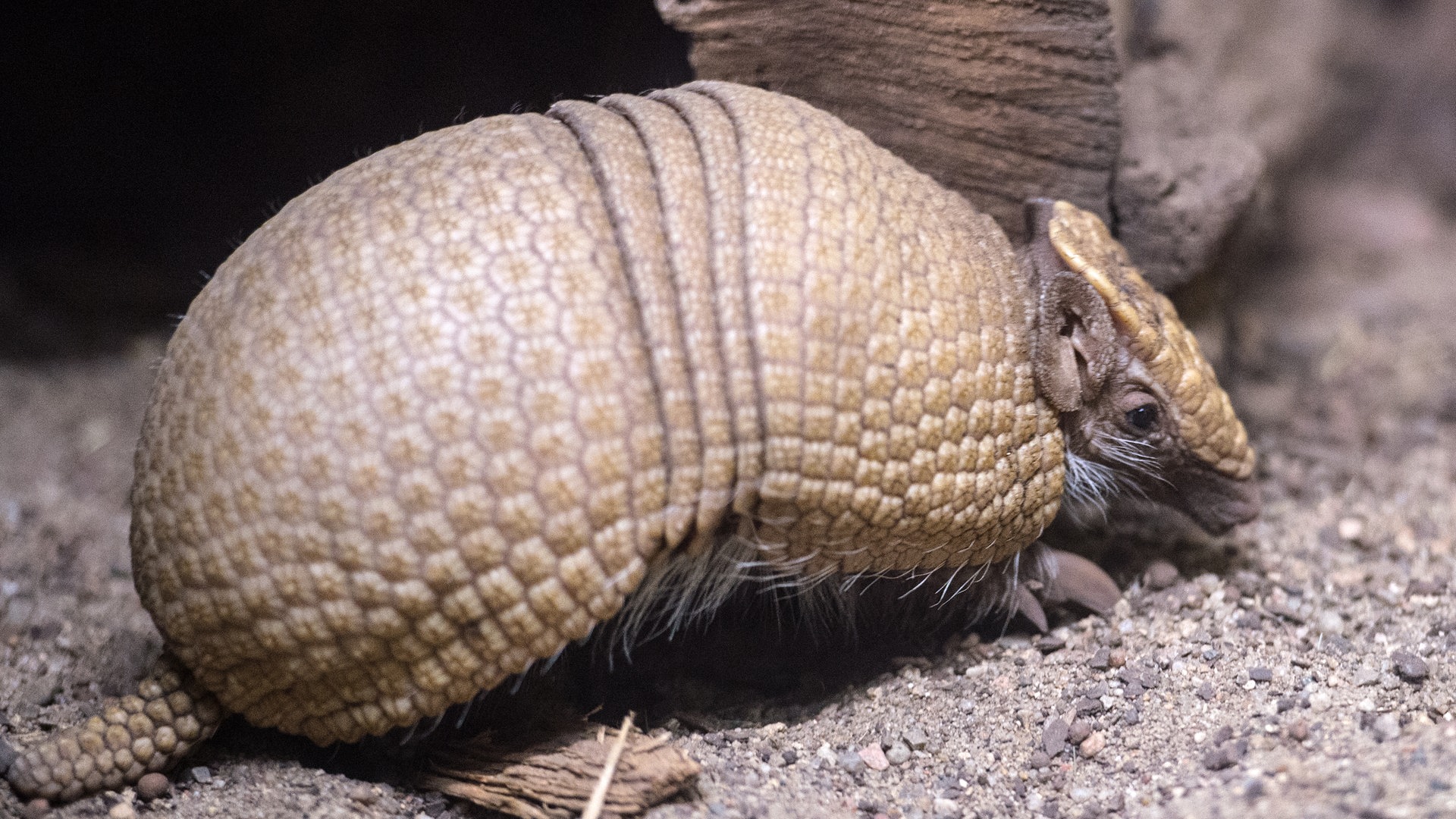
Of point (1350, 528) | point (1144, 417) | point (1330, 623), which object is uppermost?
point (1144, 417)

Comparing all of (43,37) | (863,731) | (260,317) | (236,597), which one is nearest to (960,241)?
(863,731)

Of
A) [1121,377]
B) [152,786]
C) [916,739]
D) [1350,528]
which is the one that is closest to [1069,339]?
[1121,377]

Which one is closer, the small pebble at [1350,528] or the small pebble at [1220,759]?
the small pebble at [1220,759]

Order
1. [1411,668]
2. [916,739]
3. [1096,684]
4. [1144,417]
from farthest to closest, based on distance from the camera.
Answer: [1144,417]
[1096,684]
[916,739]
[1411,668]

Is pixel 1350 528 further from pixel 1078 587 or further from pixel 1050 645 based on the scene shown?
pixel 1050 645

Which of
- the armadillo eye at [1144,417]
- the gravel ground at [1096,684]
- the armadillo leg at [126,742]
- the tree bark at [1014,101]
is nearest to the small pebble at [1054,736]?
the gravel ground at [1096,684]

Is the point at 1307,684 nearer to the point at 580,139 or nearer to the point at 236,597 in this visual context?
the point at 580,139

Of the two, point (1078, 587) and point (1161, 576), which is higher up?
point (1078, 587)

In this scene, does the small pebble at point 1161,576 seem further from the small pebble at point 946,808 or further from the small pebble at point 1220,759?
the small pebble at point 946,808
